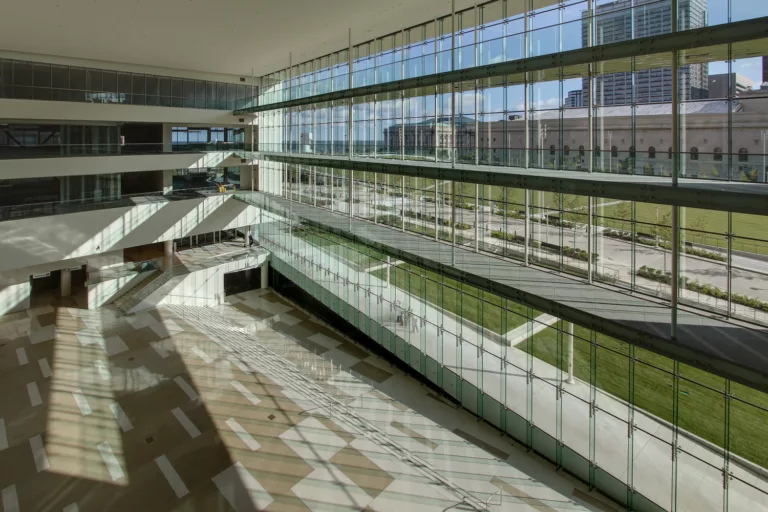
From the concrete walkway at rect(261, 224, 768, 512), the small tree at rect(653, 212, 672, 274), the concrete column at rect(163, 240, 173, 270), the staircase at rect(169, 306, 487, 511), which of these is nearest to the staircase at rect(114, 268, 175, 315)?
the staircase at rect(169, 306, 487, 511)

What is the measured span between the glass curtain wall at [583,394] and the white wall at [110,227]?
9.14m

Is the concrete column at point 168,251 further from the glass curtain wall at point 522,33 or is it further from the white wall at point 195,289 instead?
the glass curtain wall at point 522,33

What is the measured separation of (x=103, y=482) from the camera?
8055 mm

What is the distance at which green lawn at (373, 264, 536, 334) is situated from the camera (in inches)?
393

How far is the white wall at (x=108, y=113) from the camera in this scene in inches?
605

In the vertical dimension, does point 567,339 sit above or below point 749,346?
below

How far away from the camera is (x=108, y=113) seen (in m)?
17.6

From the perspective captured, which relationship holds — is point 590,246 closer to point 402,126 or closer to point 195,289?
point 402,126

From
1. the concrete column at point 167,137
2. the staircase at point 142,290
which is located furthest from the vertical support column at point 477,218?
the concrete column at point 167,137

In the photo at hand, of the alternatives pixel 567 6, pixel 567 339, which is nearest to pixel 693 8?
pixel 567 6

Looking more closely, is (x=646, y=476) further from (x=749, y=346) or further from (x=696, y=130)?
(x=696, y=130)

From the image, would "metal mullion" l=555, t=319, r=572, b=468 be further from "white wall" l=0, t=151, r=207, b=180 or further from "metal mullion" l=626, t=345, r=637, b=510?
"white wall" l=0, t=151, r=207, b=180

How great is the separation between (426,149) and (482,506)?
843 cm

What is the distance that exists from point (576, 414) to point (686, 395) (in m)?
1.96
